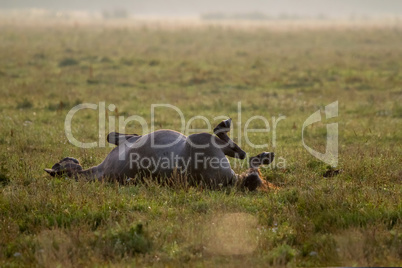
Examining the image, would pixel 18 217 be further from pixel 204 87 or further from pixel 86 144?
pixel 204 87

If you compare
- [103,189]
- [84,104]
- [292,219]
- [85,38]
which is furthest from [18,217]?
[85,38]

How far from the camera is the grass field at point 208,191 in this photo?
5312mm

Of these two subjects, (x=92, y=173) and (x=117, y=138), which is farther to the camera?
(x=117, y=138)

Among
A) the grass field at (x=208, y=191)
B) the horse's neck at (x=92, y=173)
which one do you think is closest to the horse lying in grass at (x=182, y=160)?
the horse's neck at (x=92, y=173)

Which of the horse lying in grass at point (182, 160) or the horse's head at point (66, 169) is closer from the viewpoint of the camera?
the horse lying in grass at point (182, 160)

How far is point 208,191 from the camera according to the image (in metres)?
6.87

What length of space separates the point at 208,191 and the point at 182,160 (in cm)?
50

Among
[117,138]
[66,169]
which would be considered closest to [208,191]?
[117,138]

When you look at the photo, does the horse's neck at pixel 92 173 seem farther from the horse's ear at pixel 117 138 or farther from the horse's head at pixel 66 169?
the horse's ear at pixel 117 138
